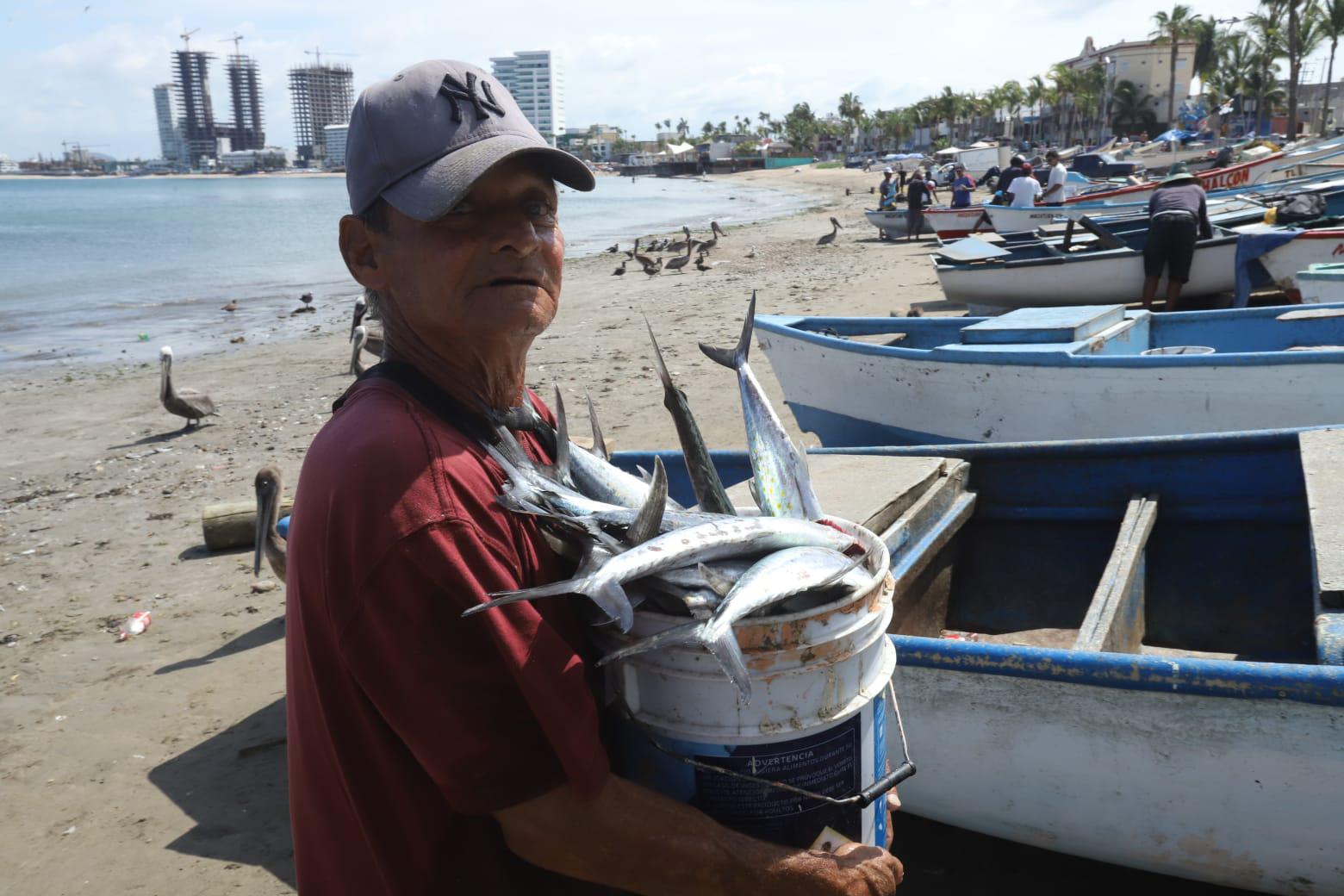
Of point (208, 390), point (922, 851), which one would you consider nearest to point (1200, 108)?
point (208, 390)

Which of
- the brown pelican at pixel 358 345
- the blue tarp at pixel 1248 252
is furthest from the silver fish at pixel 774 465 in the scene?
the blue tarp at pixel 1248 252

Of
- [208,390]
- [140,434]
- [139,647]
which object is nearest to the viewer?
[139,647]

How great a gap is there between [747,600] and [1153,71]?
338 ft

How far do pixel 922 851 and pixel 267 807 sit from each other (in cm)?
273

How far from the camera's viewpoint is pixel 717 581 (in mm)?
1513

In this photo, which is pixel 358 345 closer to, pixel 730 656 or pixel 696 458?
pixel 696 458

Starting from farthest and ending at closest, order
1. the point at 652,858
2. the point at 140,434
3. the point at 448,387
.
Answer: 1. the point at 140,434
2. the point at 448,387
3. the point at 652,858

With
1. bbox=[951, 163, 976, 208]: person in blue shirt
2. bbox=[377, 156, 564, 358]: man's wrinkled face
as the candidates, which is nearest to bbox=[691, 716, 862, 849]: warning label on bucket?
bbox=[377, 156, 564, 358]: man's wrinkled face

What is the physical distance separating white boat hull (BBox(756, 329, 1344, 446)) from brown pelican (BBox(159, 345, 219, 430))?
7132mm

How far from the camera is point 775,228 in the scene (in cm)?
3806

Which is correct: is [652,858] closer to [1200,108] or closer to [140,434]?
[140,434]

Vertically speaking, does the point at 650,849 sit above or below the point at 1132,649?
above

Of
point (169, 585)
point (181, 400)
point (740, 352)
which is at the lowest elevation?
point (169, 585)

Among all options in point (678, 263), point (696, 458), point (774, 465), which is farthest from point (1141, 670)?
point (678, 263)
